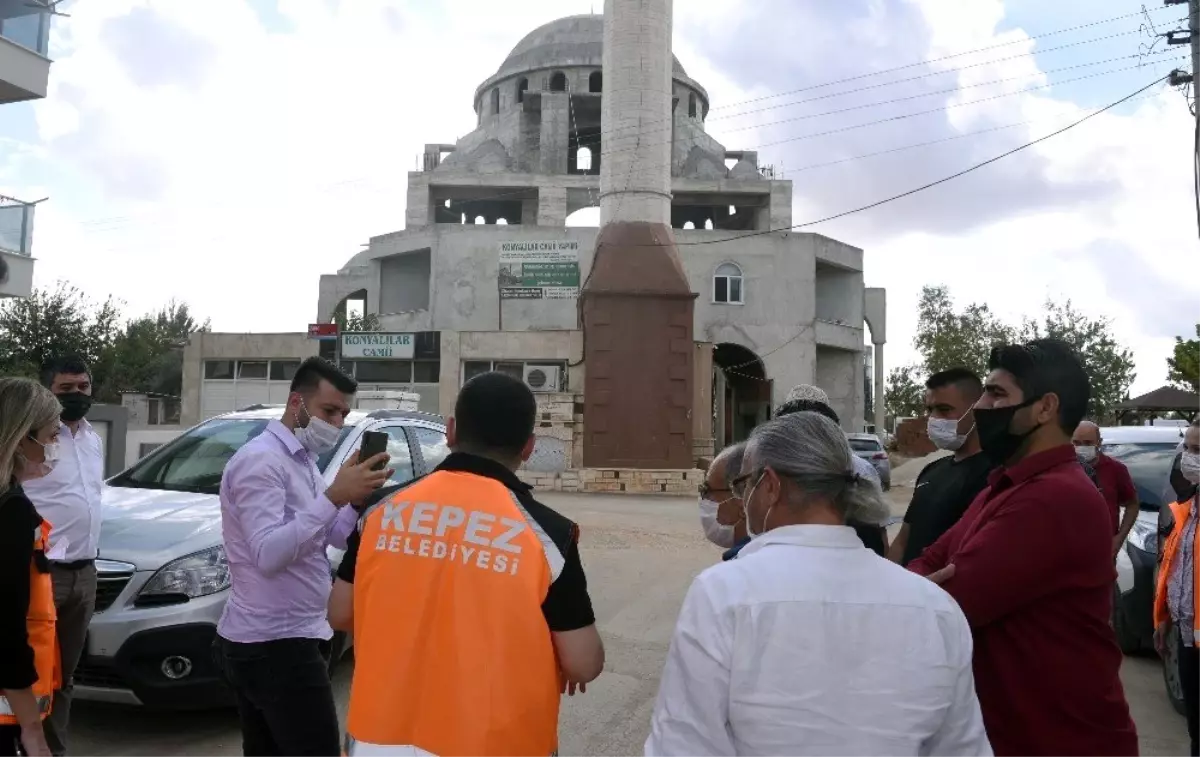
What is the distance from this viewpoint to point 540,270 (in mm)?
35781

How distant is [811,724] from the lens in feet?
5.75

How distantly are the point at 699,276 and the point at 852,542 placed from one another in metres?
37.1

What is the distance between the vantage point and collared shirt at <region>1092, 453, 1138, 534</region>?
253 inches

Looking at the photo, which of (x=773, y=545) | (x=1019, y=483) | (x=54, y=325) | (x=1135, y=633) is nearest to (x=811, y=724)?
(x=773, y=545)

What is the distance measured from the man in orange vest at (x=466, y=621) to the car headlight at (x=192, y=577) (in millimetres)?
2765

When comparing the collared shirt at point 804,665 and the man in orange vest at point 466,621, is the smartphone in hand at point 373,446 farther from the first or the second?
the collared shirt at point 804,665

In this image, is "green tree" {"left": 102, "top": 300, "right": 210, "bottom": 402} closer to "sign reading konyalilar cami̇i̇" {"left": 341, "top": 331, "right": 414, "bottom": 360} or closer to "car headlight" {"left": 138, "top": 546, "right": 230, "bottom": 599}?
"sign reading konyalilar cami̇i̇" {"left": 341, "top": 331, "right": 414, "bottom": 360}

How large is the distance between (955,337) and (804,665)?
139 ft

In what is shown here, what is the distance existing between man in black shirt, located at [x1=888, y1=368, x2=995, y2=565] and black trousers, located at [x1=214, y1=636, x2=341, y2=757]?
2265mm

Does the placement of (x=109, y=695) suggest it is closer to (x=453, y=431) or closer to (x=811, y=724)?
(x=453, y=431)

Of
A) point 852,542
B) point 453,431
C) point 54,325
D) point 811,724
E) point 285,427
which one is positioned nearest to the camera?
point 811,724

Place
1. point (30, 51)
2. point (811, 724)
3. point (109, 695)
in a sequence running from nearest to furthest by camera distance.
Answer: point (811, 724), point (109, 695), point (30, 51)

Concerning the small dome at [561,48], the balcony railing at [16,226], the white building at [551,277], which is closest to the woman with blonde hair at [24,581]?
the balcony railing at [16,226]

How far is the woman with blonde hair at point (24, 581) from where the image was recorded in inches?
99.1
